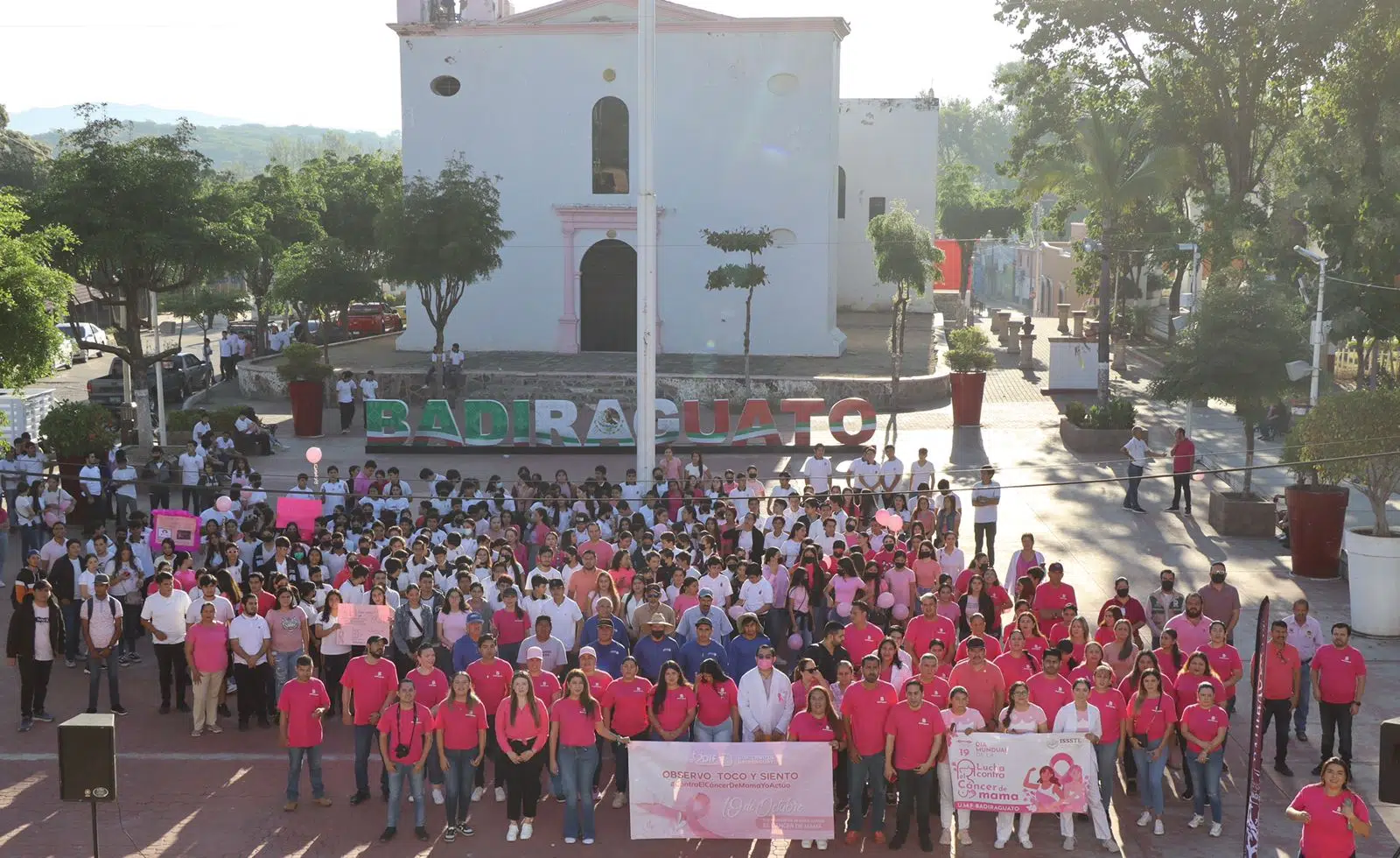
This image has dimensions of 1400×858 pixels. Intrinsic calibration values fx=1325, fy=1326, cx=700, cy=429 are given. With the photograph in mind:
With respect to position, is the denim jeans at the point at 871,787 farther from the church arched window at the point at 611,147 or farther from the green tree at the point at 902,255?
the church arched window at the point at 611,147

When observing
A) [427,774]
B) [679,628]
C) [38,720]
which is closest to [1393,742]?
[679,628]

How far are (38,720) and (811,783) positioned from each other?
7.88 metres

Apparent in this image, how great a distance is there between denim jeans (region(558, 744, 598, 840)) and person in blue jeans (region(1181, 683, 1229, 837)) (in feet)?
15.3

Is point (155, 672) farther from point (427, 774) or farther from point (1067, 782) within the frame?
point (1067, 782)

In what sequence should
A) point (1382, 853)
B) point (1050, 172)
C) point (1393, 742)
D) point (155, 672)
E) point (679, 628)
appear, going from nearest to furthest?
point (1393, 742), point (1382, 853), point (679, 628), point (155, 672), point (1050, 172)

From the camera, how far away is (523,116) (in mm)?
38656

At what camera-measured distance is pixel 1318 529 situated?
17.9 meters

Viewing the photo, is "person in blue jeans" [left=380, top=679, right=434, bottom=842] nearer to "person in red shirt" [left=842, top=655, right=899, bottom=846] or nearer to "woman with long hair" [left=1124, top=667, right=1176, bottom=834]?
"person in red shirt" [left=842, top=655, right=899, bottom=846]

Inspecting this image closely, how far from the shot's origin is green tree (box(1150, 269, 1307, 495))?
21.3 metres

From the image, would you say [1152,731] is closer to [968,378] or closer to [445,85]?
[968,378]

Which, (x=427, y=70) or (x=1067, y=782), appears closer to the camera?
(x=1067, y=782)

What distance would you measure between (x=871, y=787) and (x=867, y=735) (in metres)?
0.57

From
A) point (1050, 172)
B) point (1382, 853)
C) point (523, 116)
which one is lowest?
point (1382, 853)

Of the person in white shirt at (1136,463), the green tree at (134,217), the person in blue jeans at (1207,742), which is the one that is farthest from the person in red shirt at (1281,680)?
the green tree at (134,217)
